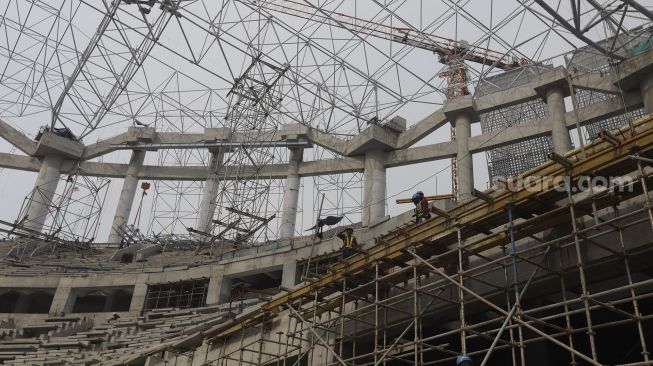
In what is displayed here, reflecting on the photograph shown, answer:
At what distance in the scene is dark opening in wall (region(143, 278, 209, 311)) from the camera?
3123 cm

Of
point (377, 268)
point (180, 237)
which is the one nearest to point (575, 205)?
point (377, 268)

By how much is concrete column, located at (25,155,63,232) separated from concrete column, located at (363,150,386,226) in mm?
21967

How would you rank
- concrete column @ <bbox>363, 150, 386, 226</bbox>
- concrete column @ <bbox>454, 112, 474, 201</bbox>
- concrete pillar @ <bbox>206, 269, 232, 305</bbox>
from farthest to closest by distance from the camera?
concrete column @ <bbox>363, 150, 386, 226</bbox>
concrete column @ <bbox>454, 112, 474, 201</bbox>
concrete pillar @ <bbox>206, 269, 232, 305</bbox>

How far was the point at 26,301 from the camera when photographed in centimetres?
3544

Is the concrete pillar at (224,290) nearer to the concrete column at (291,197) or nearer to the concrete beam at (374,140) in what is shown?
the concrete column at (291,197)

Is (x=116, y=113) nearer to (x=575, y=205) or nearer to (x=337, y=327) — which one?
(x=337, y=327)

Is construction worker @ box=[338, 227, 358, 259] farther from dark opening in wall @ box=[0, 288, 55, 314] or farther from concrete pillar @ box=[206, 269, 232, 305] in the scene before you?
dark opening in wall @ box=[0, 288, 55, 314]

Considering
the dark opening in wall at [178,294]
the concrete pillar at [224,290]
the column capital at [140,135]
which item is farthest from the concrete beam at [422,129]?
the column capital at [140,135]

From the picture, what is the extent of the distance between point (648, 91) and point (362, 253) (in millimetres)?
16436

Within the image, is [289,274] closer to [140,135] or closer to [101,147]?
[140,135]

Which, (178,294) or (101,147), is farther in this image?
(101,147)

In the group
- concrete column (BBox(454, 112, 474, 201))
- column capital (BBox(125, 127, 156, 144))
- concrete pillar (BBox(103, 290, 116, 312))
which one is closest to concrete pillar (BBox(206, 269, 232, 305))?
concrete pillar (BBox(103, 290, 116, 312))

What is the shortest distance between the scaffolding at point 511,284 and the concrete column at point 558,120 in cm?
1474

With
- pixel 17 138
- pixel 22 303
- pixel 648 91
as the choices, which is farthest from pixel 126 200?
pixel 648 91
